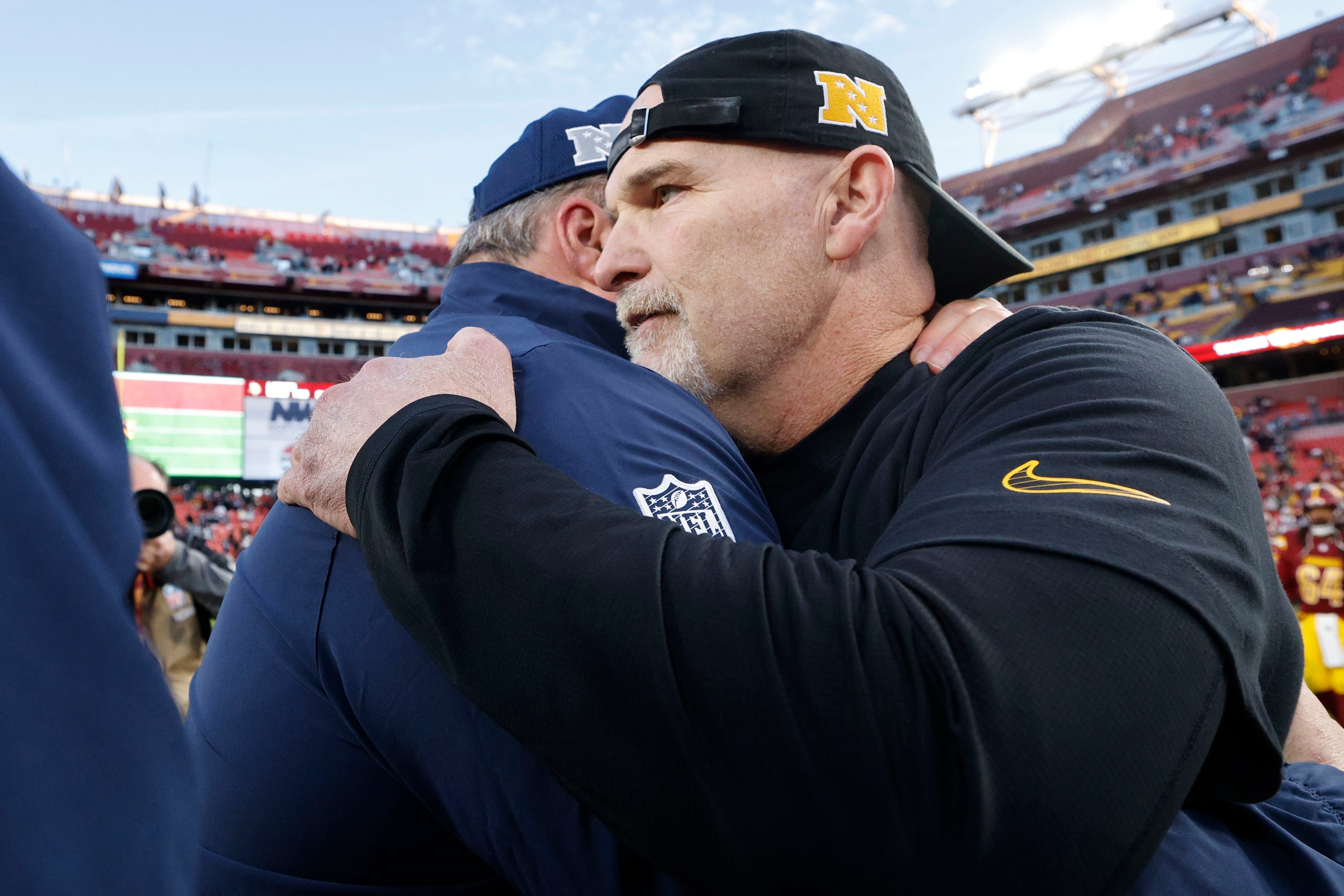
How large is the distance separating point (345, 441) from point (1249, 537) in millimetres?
1049

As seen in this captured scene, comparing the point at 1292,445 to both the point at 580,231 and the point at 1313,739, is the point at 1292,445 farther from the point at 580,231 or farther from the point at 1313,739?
the point at 580,231

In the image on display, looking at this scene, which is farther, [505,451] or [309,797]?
[309,797]

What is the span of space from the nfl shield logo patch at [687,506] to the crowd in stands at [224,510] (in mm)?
27144

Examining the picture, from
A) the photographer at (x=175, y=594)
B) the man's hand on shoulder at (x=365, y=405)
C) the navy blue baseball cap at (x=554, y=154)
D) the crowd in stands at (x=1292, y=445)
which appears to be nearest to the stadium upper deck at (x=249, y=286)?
the crowd in stands at (x=1292, y=445)

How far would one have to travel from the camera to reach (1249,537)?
0.97 m

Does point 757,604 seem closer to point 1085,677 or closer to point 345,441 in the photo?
point 1085,677

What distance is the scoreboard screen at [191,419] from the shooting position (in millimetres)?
28000

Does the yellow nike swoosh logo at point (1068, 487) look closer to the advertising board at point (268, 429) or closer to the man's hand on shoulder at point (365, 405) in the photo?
the man's hand on shoulder at point (365, 405)

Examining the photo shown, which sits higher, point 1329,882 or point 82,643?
point 82,643

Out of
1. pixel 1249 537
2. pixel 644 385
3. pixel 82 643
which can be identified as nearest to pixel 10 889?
pixel 82 643

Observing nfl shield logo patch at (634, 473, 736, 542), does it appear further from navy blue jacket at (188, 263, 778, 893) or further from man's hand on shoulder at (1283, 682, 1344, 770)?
man's hand on shoulder at (1283, 682, 1344, 770)

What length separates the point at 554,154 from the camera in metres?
2.30

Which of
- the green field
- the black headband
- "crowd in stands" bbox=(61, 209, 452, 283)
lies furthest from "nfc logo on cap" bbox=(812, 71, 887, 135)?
"crowd in stands" bbox=(61, 209, 452, 283)

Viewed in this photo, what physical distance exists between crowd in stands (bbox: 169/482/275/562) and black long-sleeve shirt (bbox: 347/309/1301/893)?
1076 inches
